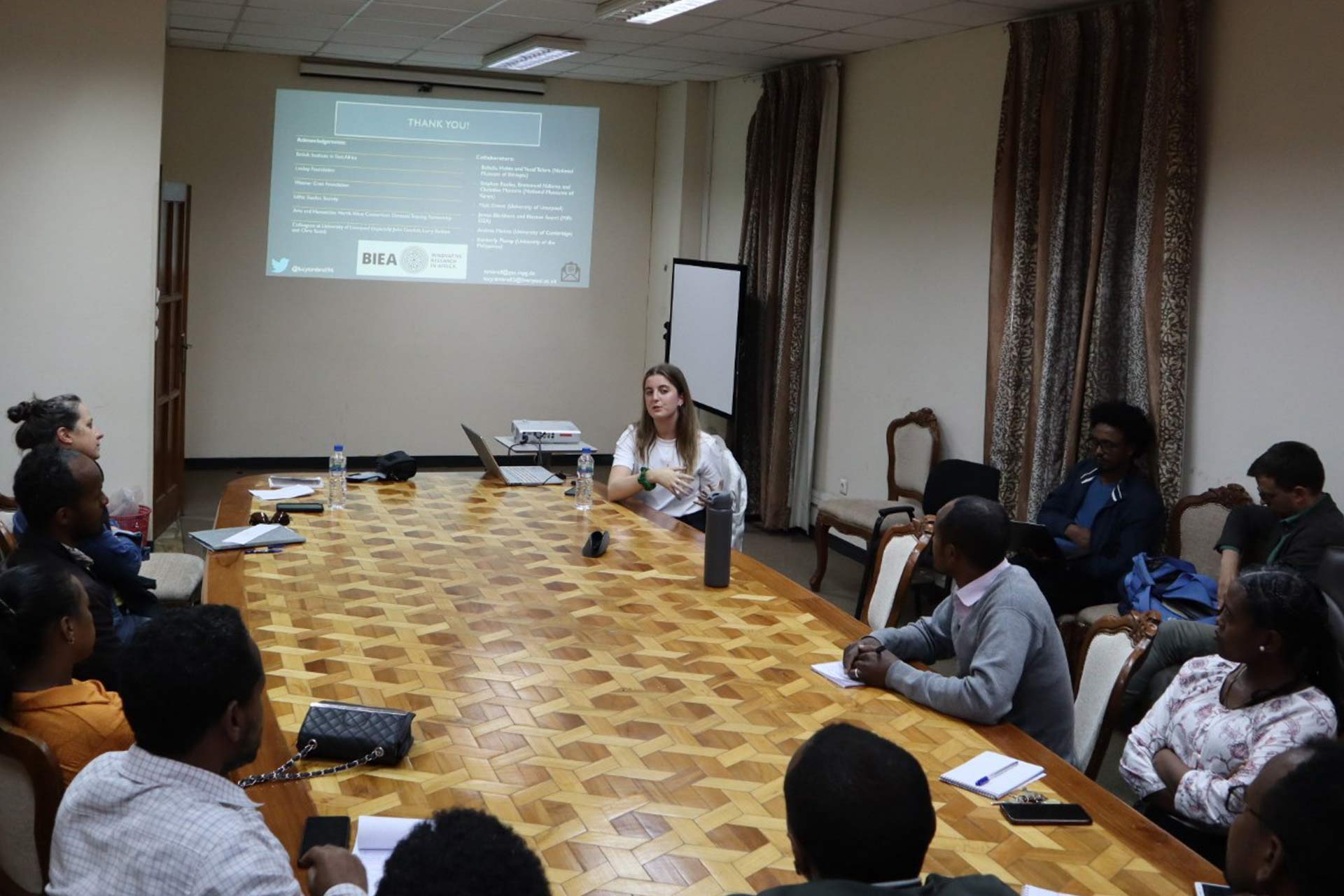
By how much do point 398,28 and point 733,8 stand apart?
2.28 meters

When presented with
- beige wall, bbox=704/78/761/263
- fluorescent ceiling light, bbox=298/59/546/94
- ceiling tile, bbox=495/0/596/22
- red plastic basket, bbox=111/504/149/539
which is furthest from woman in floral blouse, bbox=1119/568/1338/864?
fluorescent ceiling light, bbox=298/59/546/94

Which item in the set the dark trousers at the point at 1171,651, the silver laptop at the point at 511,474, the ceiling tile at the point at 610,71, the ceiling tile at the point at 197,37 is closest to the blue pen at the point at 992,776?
the dark trousers at the point at 1171,651

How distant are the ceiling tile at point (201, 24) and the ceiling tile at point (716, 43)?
2626mm

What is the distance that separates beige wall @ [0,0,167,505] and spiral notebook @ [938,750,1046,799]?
5040 millimetres

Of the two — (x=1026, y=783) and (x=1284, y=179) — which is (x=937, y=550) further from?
(x=1284, y=179)

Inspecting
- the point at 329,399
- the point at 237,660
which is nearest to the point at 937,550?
the point at 237,660

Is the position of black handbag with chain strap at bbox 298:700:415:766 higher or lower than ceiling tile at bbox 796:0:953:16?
lower

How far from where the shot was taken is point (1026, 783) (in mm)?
2348

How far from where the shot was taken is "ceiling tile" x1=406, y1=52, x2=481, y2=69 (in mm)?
8188

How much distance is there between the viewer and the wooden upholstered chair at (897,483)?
6.33m

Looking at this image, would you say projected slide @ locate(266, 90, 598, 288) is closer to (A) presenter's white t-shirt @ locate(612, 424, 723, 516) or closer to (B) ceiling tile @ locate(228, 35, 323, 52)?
(B) ceiling tile @ locate(228, 35, 323, 52)

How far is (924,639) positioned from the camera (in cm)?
308

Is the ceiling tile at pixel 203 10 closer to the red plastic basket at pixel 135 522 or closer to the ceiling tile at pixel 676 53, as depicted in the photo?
the ceiling tile at pixel 676 53

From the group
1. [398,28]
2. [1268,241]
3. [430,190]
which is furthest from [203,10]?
[1268,241]
